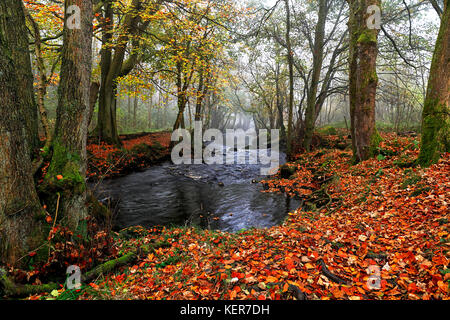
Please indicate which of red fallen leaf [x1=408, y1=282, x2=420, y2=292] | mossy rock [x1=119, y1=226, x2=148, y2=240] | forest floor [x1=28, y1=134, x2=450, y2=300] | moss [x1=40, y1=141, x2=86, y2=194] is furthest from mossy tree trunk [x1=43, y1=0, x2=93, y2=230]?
red fallen leaf [x1=408, y1=282, x2=420, y2=292]

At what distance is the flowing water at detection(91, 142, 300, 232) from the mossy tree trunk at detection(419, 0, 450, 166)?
4037mm

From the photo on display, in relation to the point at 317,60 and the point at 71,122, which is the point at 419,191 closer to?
the point at 71,122

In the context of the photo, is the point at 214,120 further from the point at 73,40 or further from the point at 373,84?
the point at 73,40

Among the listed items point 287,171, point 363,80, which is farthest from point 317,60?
point 287,171

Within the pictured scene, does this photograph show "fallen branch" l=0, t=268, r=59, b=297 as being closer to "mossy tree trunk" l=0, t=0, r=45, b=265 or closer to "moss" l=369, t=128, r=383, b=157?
"mossy tree trunk" l=0, t=0, r=45, b=265

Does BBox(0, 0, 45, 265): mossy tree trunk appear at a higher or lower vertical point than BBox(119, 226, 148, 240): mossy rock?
higher

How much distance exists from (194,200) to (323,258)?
6173 millimetres

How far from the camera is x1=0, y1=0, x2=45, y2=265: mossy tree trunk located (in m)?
2.95

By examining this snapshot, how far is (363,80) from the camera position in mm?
7680

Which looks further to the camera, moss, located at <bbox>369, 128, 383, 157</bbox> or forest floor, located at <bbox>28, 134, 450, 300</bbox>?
moss, located at <bbox>369, 128, 383, 157</bbox>

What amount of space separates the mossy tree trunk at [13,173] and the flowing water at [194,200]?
1.28m
